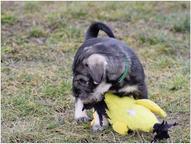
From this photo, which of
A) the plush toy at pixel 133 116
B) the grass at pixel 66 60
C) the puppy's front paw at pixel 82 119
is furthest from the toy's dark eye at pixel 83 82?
the puppy's front paw at pixel 82 119

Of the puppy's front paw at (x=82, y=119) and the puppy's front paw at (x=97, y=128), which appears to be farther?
the puppy's front paw at (x=82, y=119)

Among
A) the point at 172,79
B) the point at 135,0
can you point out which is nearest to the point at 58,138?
the point at 172,79

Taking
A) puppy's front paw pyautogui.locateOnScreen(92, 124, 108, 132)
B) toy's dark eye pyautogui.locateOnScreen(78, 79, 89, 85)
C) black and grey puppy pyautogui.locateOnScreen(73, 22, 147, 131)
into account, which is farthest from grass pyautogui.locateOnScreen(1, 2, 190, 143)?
toy's dark eye pyautogui.locateOnScreen(78, 79, 89, 85)

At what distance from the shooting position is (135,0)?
8.76m

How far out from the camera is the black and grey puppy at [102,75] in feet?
13.5

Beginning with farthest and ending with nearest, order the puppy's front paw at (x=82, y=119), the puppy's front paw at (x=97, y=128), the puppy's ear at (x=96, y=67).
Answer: the puppy's front paw at (x=82, y=119) → the puppy's front paw at (x=97, y=128) → the puppy's ear at (x=96, y=67)

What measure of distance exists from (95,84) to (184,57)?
111 inches

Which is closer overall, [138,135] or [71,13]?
[138,135]

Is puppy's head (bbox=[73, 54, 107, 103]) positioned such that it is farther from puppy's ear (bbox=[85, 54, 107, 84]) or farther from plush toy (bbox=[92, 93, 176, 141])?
plush toy (bbox=[92, 93, 176, 141])

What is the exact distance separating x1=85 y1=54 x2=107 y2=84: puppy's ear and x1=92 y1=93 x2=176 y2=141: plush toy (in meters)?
0.23

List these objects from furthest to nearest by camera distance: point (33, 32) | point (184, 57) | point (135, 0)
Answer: point (135, 0) < point (33, 32) < point (184, 57)

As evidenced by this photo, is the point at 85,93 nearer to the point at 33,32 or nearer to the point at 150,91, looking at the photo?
the point at 150,91

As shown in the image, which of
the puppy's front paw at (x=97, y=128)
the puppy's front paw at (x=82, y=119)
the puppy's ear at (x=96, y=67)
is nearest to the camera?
the puppy's ear at (x=96, y=67)

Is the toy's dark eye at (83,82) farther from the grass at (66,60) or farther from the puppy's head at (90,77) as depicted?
the grass at (66,60)
